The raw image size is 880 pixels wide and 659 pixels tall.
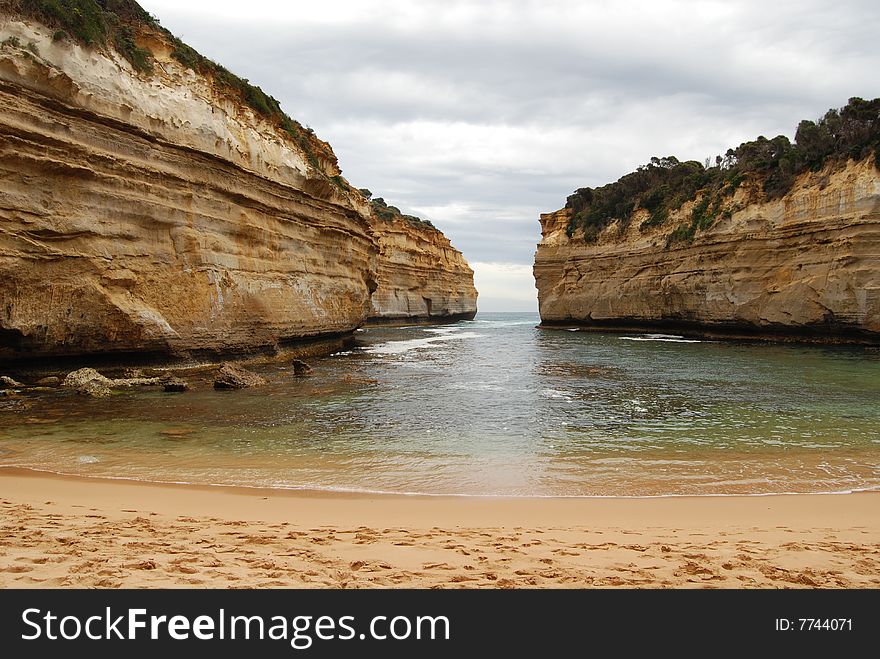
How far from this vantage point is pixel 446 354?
24188mm

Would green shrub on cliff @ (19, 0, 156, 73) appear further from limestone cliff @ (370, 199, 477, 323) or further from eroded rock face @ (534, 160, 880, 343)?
limestone cliff @ (370, 199, 477, 323)

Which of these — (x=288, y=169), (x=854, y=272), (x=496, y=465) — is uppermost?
(x=288, y=169)

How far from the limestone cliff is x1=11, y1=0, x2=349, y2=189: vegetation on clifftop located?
89.5ft

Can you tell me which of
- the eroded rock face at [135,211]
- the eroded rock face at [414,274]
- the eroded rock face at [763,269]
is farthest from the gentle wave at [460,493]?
the eroded rock face at [414,274]

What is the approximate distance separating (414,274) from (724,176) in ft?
99.9

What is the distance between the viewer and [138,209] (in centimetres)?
1401


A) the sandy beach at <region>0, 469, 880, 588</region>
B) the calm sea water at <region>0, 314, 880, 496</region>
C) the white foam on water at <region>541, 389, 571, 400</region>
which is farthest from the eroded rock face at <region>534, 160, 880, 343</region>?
the sandy beach at <region>0, 469, 880, 588</region>

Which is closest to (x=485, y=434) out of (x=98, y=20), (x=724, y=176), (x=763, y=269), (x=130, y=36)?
(x=98, y=20)

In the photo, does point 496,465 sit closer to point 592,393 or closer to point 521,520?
point 521,520

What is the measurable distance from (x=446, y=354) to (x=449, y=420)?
553 inches

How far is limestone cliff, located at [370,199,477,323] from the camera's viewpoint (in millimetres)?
53469

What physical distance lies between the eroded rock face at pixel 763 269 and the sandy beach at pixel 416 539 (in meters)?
24.0
